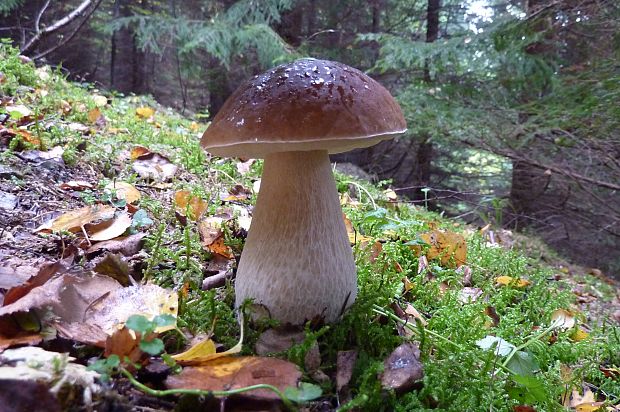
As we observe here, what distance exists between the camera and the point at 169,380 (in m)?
1.04

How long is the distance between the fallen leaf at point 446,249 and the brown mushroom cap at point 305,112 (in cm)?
133

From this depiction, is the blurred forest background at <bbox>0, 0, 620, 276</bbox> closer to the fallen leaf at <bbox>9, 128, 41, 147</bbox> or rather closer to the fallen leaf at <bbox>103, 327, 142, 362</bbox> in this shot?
the fallen leaf at <bbox>9, 128, 41, 147</bbox>

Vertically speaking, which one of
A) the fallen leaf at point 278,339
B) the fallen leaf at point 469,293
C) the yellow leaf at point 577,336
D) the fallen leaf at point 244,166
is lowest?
the yellow leaf at point 577,336

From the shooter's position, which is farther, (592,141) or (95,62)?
(95,62)

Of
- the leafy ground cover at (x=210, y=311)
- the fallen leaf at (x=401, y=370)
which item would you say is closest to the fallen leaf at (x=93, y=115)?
the leafy ground cover at (x=210, y=311)

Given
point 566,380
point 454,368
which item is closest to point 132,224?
point 454,368

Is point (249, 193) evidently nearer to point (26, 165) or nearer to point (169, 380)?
point (26, 165)

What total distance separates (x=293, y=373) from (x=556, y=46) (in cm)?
678

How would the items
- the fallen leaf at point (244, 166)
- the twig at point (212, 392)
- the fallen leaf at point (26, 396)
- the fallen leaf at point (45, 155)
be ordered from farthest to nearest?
the fallen leaf at point (244, 166) → the fallen leaf at point (45, 155) → the twig at point (212, 392) → the fallen leaf at point (26, 396)

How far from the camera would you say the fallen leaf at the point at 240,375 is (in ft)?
3.38

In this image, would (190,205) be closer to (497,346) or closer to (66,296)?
(66,296)

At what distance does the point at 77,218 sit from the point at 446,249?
1.99m

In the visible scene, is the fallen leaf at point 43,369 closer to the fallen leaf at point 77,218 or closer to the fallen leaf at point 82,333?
the fallen leaf at point 82,333

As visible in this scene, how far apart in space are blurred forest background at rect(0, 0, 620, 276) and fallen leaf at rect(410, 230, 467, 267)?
0.85m
